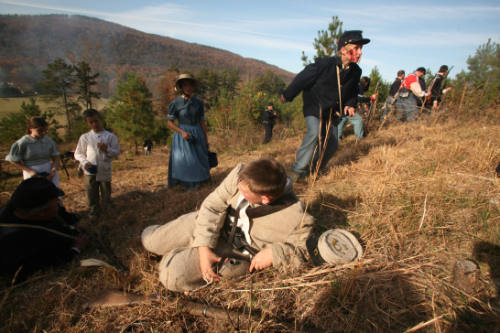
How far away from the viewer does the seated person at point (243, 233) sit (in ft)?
4.88

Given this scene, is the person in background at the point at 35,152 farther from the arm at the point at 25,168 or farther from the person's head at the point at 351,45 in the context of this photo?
the person's head at the point at 351,45

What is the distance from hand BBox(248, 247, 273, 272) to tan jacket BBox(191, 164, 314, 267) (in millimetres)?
42

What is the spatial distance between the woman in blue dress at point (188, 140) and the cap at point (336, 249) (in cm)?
233

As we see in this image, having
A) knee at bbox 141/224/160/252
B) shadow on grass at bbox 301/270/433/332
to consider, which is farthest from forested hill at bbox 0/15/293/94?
shadow on grass at bbox 301/270/433/332

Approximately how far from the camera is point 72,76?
79.0 feet

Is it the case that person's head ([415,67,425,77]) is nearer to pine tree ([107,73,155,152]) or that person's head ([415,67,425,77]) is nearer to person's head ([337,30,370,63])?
person's head ([337,30,370,63])

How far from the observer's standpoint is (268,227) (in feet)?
5.36

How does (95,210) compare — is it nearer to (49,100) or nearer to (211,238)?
(211,238)

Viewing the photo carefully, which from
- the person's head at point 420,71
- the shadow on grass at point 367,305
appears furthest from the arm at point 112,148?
the person's head at point 420,71

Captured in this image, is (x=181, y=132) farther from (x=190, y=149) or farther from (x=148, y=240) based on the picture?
(x=148, y=240)

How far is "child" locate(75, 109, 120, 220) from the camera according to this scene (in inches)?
114

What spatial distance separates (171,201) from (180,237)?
4.63 ft

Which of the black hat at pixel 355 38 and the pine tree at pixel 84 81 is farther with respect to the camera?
the pine tree at pixel 84 81

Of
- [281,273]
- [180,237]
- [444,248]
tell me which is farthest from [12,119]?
[444,248]
